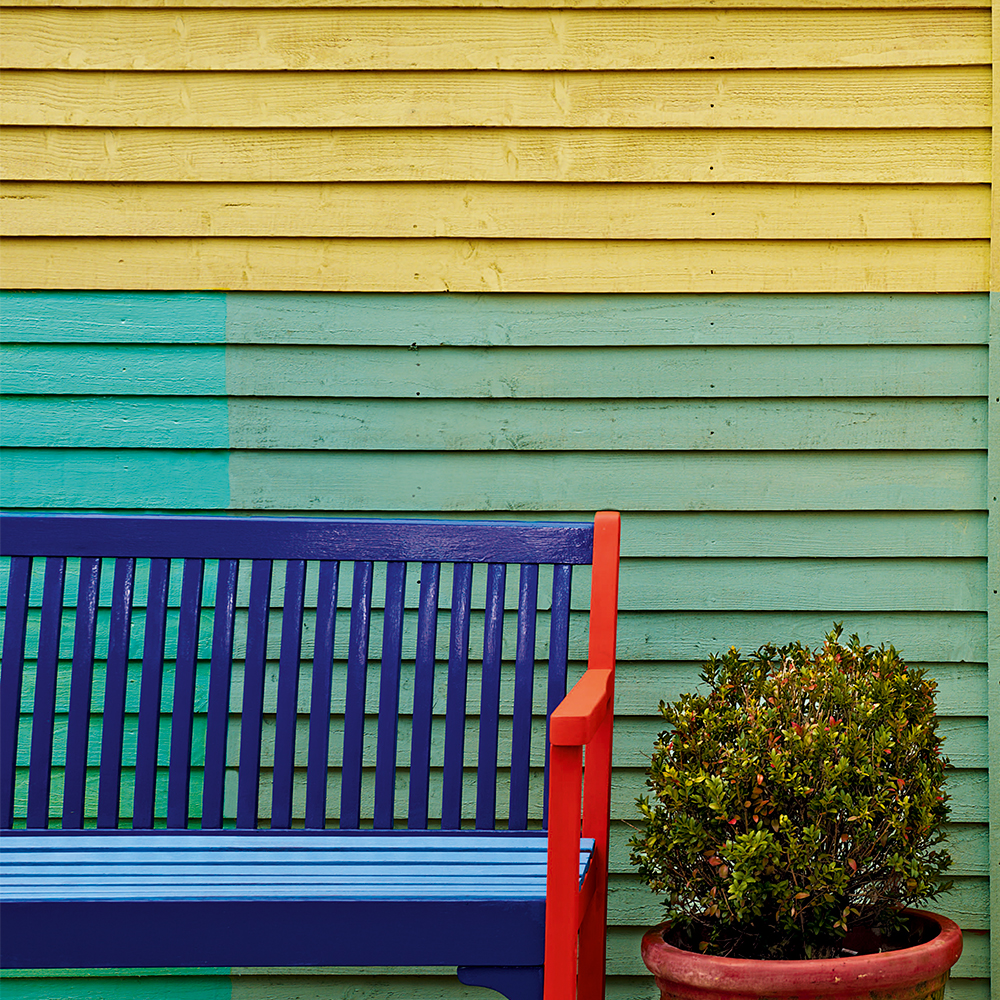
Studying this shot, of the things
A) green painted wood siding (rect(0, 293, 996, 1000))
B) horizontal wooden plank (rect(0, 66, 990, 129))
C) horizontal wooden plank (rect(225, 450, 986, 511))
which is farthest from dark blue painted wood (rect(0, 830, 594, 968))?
horizontal wooden plank (rect(0, 66, 990, 129))

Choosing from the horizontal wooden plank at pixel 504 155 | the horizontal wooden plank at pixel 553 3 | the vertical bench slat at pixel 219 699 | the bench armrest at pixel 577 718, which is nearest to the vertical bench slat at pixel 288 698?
the vertical bench slat at pixel 219 699

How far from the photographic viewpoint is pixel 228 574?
6.19ft

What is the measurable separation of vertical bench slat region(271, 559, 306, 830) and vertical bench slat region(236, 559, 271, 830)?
37mm

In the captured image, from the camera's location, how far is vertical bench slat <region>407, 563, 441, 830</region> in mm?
1810

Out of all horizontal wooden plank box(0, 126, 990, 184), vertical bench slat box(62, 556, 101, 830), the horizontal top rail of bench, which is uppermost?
horizontal wooden plank box(0, 126, 990, 184)

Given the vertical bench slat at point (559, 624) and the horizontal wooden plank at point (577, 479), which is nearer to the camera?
the vertical bench slat at point (559, 624)

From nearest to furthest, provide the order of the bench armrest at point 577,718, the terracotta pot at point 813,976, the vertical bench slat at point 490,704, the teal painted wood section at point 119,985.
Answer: the bench armrest at point 577,718, the terracotta pot at point 813,976, the vertical bench slat at point 490,704, the teal painted wood section at point 119,985

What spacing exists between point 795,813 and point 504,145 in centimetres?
161

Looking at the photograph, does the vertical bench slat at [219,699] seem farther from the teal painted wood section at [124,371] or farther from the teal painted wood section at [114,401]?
the teal painted wood section at [124,371]

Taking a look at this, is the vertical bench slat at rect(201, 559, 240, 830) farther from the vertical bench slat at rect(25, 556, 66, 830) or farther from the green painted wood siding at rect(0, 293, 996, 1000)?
the green painted wood siding at rect(0, 293, 996, 1000)

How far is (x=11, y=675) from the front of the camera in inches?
73.0

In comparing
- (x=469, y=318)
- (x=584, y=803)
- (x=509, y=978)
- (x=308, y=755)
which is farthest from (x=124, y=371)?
(x=509, y=978)

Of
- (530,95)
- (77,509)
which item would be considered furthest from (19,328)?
(530,95)

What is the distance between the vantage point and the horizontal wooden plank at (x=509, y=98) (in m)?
2.24
